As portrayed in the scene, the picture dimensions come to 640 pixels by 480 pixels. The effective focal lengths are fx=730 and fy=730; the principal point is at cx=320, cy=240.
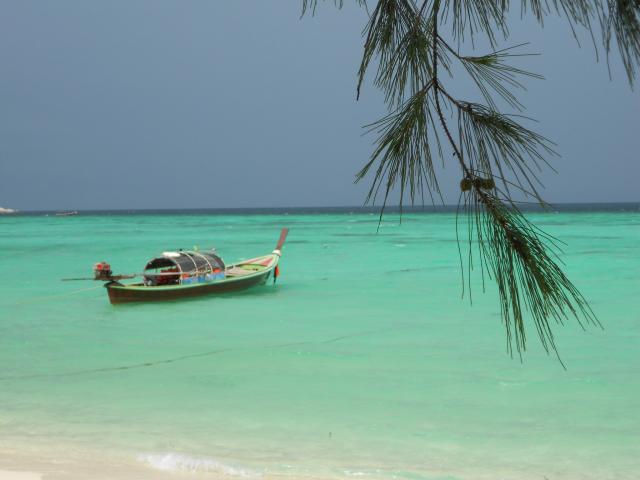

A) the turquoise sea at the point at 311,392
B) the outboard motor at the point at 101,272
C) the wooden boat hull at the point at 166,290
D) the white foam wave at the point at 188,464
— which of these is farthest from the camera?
the wooden boat hull at the point at 166,290

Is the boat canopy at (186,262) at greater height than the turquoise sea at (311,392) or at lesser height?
greater

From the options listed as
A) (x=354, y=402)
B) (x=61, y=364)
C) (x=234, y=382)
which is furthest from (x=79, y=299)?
(x=354, y=402)

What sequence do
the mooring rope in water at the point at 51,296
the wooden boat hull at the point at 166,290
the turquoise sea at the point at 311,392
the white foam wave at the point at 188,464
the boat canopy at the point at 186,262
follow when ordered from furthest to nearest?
1. the mooring rope in water at the point at 51,296
2. the boat canopy at the point at 186,262
3. the wooden boat hull at the point at 166,290
4. the turquoise sea at the point at 311,392
5. the white foam wave at the point at 188,464

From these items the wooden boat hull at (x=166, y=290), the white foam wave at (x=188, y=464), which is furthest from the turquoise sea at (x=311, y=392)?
the wooden boat hull at (x=166, y=290)

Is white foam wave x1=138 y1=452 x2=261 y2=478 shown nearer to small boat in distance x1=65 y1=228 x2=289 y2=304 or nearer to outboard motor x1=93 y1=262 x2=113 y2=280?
small boat in distance x1=65 y1=228 x2=289 y2=304

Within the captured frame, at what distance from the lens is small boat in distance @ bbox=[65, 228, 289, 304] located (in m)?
14.9

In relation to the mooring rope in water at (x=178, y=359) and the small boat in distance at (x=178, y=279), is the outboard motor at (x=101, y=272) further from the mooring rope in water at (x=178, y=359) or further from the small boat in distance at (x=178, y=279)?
the mooring rope in water at (x=178, y=359)

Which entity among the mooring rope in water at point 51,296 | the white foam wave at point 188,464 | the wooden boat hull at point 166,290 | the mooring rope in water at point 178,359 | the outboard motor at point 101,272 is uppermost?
the outboard motor at point 101,272

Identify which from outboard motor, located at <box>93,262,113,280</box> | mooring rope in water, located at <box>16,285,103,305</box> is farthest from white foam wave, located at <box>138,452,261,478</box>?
mooring rope in water, located at <box>16,285,103,305</box>

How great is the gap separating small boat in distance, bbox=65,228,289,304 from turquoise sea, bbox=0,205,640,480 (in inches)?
12.4

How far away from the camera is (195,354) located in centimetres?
1088

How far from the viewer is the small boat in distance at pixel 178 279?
14927mm

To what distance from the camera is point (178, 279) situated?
51.8 ft

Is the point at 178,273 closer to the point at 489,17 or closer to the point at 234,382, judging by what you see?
the point at 234,382
